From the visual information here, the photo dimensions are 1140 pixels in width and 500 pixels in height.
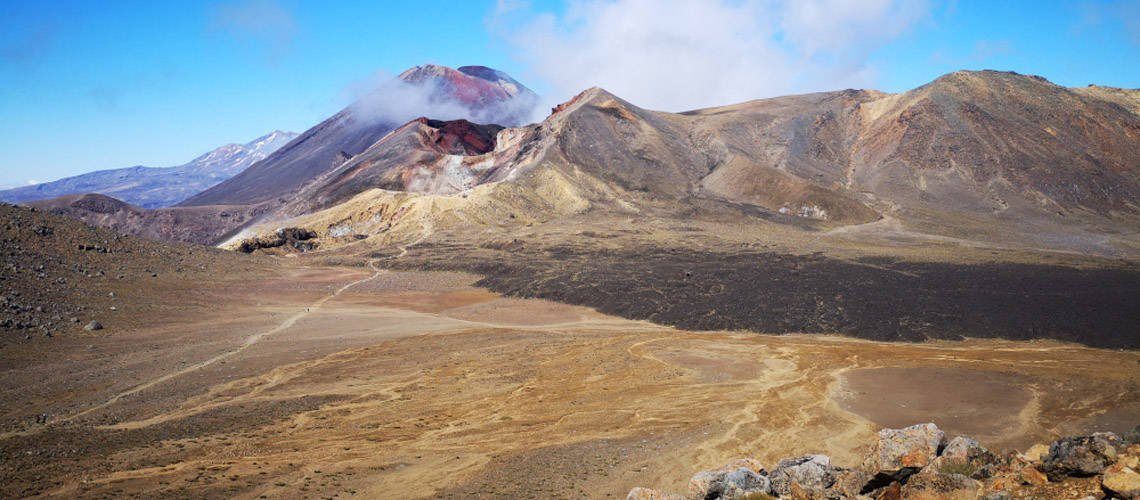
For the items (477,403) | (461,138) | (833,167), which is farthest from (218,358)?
(461,138)

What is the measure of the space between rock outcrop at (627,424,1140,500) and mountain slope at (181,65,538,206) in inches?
4177

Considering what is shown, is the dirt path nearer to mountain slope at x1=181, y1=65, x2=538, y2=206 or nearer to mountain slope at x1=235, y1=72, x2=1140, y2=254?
mountain slope at x1=235, y1=72, x2=1140, y2=254

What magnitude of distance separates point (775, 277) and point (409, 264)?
29114 millimetres

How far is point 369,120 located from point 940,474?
14316cm

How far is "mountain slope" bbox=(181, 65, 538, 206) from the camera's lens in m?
117

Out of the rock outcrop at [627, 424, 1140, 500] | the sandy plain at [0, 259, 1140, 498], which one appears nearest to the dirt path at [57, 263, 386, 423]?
the sandy plain at [0, 259, 1140, 498]

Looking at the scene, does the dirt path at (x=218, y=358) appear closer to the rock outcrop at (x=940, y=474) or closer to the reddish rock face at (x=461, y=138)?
the rock outcrop at (x=940, y=474)

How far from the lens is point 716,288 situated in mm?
36750

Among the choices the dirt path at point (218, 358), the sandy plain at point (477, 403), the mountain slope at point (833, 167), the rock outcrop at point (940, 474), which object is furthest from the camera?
the mountain slope at point (833, 167)

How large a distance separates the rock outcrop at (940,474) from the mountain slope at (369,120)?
106 metres

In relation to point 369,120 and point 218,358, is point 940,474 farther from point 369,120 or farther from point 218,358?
point 369,120

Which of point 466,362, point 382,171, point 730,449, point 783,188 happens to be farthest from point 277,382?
point 382,171

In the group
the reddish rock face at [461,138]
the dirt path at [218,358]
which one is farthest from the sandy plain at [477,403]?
the reddish rock face at [461,138]

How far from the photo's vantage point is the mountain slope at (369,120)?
117 metres
